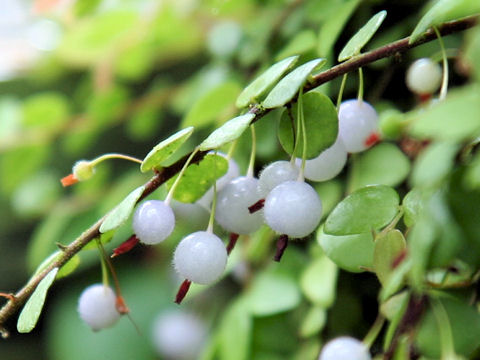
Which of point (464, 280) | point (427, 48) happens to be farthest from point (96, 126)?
point (464, 280)

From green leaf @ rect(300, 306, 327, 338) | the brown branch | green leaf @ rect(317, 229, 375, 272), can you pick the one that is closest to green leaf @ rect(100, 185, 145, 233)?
the brown branch

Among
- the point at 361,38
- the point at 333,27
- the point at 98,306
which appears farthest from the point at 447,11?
the point at 98,306

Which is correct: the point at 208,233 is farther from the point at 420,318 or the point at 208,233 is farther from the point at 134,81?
the point at 134,81

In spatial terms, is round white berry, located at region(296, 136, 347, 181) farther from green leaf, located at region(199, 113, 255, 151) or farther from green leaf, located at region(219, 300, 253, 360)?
green leaf, located at region(219, 300, 253, 360)

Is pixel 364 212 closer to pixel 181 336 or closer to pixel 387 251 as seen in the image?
pixel 387 251

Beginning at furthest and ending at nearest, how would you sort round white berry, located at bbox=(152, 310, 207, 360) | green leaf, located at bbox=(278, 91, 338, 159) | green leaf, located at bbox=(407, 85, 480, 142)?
round white berry, located at bbox=(152, 310, 207, 360), green leaf, located at bbox=(278, 91, 338, 159), green leaf, located at bbox=(407, 85, 480, 142)

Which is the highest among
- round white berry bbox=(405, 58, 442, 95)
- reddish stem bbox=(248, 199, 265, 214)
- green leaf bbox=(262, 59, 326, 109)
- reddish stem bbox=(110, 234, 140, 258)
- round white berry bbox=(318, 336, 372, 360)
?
green leaf bbox=(262, 59, 326, 109)

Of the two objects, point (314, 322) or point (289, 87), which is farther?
point (314, 322)
